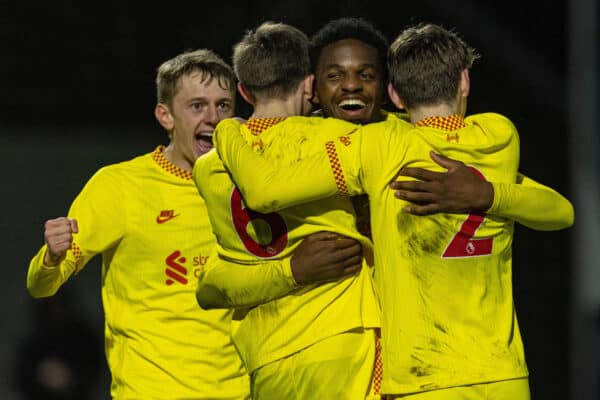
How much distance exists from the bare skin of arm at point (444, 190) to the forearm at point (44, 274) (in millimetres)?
1723

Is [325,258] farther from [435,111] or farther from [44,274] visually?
[44,274]

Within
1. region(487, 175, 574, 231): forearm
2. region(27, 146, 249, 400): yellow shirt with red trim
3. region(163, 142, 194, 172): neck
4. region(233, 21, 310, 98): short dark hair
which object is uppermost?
region(233, 21, 310, 98): short dark hair

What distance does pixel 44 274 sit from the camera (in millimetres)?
5379

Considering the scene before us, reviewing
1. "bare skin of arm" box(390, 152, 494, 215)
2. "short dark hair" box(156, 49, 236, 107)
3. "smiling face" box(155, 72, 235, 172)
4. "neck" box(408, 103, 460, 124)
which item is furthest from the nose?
"bare skin of arm" box(390, 152, 494, 215)

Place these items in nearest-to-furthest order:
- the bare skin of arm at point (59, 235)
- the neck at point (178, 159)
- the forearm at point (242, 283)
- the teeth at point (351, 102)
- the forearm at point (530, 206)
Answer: the forearm at point (530, 206) → the forearm at point (242, 283) → the teeth at point (351, 102) → the bare skin of arm at point (59, 235) → the neck at point (178, 159)

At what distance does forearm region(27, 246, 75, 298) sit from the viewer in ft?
17.6

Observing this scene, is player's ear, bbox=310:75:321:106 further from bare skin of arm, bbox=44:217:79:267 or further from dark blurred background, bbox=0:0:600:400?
dark blurred background, bbox=0:0:600:400

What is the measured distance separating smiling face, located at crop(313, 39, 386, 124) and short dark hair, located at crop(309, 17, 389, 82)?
0.09 ft

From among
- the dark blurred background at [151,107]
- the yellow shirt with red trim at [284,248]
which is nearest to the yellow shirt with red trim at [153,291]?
the yellow shirt with red trim at [284,248]

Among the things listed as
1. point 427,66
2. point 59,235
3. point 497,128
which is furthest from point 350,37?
point 59,235

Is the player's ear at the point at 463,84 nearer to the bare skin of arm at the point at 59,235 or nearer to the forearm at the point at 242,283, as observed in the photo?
the forearm at the point at 242,283

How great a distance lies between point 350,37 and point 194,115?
4.24 ft

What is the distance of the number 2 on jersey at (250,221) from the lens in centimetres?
458

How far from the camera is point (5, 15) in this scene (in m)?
7.81
